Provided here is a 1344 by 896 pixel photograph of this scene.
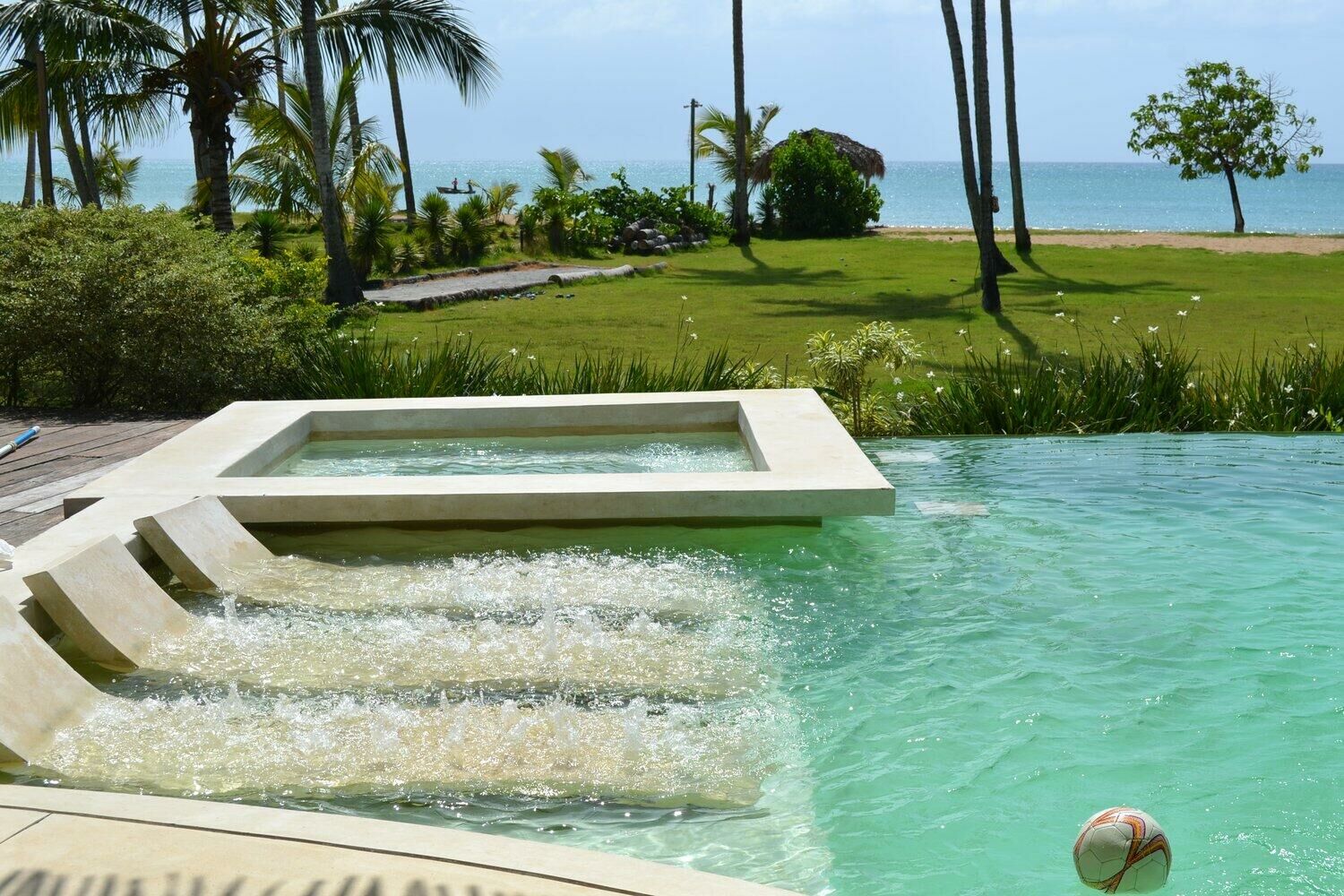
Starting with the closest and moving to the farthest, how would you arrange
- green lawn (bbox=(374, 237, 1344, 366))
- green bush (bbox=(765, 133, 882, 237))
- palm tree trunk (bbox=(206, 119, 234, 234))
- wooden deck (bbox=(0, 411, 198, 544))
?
wooden deck (bbox=(0, 411, 198, 544))
green lawn (bbox=(374, 237, 1344, 366))
palm tree trunk (bbox=(206, 119, 234, 234))
green bush (bbox=(765, 133, 882, 237))

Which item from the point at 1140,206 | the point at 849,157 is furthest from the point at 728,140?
the point at 1140,206

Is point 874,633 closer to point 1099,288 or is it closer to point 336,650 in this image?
point 336,650

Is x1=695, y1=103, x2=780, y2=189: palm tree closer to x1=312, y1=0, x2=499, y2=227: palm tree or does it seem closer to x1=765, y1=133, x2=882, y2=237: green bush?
x1=765, y1=133, x2=882, y2=237: green bush

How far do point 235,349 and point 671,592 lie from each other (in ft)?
16.2

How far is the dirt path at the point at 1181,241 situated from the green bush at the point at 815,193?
131cm

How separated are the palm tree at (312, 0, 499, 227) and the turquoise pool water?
11.2 m

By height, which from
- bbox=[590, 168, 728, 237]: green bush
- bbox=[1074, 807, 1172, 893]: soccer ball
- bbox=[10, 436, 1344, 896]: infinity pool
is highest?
bbox=[590, 168, 728, 237]: green bush

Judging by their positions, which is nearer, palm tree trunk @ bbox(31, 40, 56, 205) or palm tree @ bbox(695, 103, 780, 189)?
palm tree trunk @ bbox(31, 40, 56, 205)

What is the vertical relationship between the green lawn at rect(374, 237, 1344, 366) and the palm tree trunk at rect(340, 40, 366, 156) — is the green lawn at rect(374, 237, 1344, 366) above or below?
below

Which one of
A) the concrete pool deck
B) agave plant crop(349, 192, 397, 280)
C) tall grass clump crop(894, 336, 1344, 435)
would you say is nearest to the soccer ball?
the concrete pool deck

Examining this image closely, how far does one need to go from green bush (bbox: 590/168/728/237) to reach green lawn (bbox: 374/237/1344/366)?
16.3 ft

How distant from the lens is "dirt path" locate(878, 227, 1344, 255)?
85.4 ft

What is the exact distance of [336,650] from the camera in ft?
14.5

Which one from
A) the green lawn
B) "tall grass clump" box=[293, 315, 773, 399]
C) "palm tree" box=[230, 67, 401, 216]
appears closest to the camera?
"tall grass clump" box=[293, 315, 773, 399]
